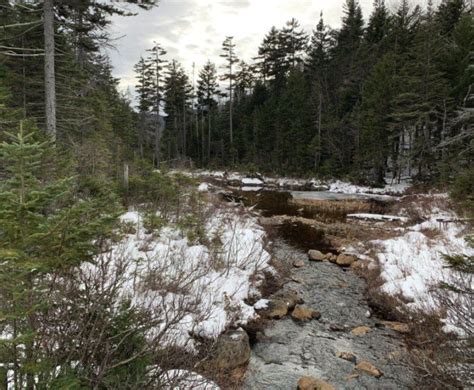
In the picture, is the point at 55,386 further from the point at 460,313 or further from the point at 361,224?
the point at 361,224

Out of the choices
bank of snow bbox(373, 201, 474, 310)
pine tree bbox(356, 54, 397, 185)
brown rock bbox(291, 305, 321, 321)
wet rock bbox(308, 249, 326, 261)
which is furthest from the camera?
pine tree bbox(356, 54, 397, 185)

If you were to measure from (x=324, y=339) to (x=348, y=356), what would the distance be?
65 cm

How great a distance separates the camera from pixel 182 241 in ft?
26.7

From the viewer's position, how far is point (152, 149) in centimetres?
4512

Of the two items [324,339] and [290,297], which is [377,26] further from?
[324,339]

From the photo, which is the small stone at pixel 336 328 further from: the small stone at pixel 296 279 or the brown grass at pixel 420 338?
the small stone at pixel 296 279

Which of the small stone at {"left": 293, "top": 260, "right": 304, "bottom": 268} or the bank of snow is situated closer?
the bank of snow

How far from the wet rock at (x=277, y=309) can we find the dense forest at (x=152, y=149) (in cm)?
48

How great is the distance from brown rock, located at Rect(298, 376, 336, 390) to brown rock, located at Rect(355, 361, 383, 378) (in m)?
0.76

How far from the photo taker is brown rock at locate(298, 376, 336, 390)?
459 cm

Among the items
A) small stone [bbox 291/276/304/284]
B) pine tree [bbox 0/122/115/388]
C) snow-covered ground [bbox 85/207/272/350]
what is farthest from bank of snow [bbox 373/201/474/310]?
pine tree [bbox 0/122/115/388]

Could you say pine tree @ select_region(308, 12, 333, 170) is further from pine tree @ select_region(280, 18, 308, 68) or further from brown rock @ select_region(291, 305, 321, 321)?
brown rock @ select_region(291, 305, 321, 321)

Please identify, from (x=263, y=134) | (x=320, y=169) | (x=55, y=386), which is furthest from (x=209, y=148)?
(x=55, y=386)

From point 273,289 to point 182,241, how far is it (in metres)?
2.55
